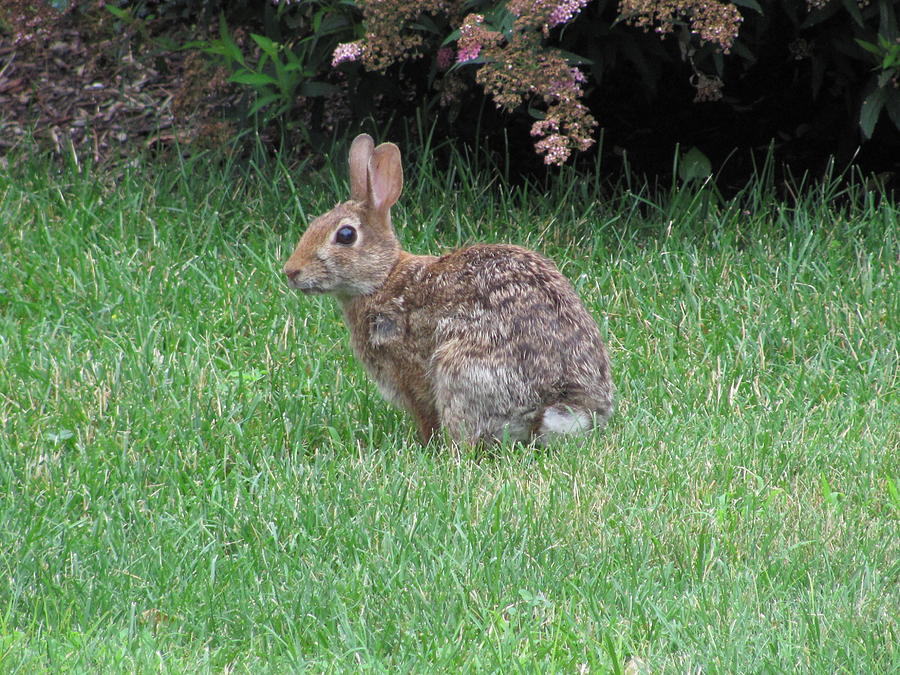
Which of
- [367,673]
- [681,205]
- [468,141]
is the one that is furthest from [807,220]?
[367,673]

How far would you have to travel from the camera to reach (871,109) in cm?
642

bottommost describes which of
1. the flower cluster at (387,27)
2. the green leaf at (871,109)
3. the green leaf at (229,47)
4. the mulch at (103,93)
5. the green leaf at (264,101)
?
the mulch at (103,93)

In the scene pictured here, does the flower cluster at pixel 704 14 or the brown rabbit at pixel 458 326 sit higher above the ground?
the flower cluster at pixel 704 14

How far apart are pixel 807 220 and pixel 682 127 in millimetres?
1810

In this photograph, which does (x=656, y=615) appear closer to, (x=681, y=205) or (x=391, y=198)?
(x=391, y=198)

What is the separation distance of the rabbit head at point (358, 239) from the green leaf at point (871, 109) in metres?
2.60

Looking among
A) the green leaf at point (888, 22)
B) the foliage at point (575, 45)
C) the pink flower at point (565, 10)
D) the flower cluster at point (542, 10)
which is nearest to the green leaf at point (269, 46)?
the foliage at point (575, 45)

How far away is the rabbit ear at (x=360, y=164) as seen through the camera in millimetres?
5277

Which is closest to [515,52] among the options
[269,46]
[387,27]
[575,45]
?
[387,27]

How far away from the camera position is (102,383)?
5.10m

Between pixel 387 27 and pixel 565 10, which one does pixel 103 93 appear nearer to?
pixel 387 27

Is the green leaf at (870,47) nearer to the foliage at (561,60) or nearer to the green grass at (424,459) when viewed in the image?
the foliage at (561,60)

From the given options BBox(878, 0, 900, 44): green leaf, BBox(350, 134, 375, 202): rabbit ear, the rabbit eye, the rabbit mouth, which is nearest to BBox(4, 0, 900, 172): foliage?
BBox(878, 0, 900, 44): green leaf

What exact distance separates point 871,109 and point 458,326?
9.49 ft
